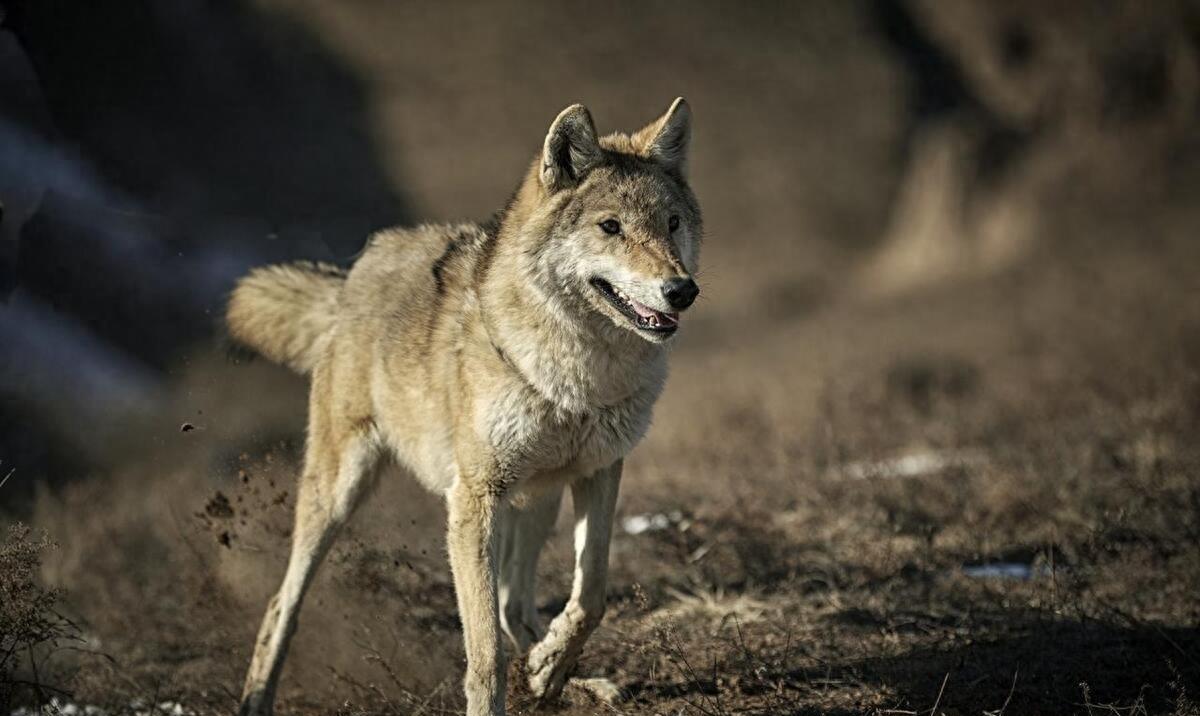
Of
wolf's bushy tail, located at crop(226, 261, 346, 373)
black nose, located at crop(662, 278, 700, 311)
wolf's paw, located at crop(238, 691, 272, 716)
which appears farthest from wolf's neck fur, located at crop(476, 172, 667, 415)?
wolf's paw, located at crop(238, 691, 272, 716)

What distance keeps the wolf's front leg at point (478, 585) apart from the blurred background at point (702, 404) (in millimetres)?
530

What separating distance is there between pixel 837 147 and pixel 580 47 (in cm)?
432

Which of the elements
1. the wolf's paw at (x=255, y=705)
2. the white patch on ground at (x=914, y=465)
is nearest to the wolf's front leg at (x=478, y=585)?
the wolf's paw at (x=255, y=705)

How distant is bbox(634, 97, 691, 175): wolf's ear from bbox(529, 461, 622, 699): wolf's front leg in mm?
1162

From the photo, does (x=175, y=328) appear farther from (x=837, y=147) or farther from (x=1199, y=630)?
(x=837, y=147)

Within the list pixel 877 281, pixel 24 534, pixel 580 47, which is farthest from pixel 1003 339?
pixel 24 534

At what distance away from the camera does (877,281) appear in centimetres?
1822

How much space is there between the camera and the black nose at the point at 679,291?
4.16 metres

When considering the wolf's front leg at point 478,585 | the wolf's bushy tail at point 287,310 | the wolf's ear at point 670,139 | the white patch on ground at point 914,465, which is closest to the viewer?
the wolf's front leg at point 478,585

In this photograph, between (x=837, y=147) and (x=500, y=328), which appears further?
(x=837, y=147)

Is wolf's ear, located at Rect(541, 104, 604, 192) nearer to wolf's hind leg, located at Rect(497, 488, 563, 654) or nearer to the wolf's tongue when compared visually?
the wolf's tongue

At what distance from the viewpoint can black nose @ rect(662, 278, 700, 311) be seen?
13.6ft

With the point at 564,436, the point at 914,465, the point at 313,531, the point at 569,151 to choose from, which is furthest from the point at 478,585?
the point at 914,465

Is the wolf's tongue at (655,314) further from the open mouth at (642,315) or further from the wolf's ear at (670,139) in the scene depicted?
the wolf's ear at (670,139)
